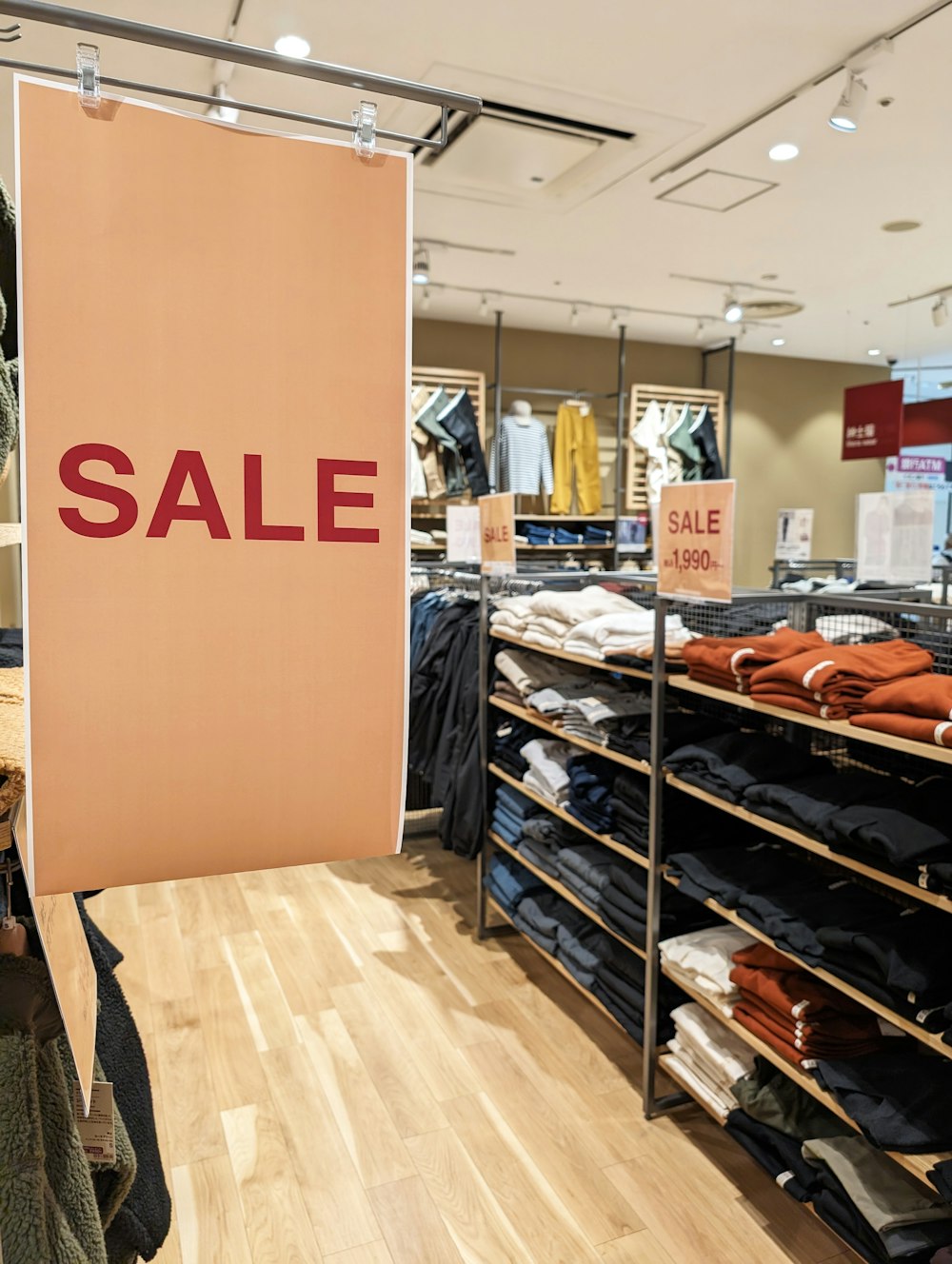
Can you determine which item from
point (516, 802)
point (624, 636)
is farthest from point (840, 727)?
point (516, 802)

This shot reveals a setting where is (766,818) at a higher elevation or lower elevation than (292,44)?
lower

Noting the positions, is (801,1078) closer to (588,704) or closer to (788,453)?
(588,704)

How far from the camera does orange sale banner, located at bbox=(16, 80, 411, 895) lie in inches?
27.8

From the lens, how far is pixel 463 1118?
237 centimetres

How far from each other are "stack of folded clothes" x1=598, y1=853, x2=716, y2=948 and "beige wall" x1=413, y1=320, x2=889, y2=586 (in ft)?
16.8

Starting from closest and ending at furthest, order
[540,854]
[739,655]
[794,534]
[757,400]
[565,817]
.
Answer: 1. [739,655]
2. [565,817]
3. [540,854]
4. [794,534]
5. [757,400]

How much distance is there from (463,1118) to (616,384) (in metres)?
6.28

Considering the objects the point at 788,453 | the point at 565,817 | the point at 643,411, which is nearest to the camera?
the point at 565,817

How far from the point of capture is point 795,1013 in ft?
6.14

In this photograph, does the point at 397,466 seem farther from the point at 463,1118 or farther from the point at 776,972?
the point at 463,1118

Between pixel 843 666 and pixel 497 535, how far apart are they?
174cm

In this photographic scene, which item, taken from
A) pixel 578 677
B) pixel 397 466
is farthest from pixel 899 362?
pixel 397 466

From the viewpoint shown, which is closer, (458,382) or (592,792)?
(592,792)

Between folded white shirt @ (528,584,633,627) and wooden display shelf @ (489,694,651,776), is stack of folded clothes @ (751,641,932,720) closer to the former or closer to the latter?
wooden display shelf @ (489,694,651,776)
